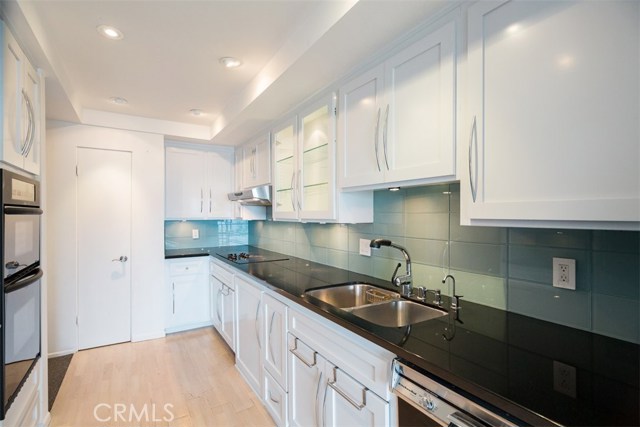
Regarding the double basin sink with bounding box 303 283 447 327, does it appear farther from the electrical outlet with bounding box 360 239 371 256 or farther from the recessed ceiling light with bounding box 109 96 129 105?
the recessed ceiling light with bounding box 109 96 129 105

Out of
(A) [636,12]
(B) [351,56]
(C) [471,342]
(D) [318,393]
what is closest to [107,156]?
(B) [351,56]

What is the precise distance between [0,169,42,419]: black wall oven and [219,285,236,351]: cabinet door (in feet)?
4.23

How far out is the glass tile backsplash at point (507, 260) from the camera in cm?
103

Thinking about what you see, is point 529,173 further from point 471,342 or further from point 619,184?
point 471,342

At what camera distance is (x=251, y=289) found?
7.48 ft

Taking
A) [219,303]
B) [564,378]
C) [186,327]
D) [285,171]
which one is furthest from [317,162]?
[186,327]

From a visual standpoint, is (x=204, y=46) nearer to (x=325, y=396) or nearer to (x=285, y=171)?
(x=285, y=171)

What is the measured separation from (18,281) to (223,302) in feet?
5.80

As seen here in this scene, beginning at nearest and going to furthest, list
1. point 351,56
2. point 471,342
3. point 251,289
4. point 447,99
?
point 471,342, point 447,99, point 351,56, point 251,289

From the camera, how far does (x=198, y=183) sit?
12.2 ft

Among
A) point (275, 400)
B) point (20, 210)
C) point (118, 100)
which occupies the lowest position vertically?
point (275, 400)

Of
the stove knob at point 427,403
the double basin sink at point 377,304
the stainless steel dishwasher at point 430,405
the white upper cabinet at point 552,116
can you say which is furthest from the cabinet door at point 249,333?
the white upper cabinet at point 552,116

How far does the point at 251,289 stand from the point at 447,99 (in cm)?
179

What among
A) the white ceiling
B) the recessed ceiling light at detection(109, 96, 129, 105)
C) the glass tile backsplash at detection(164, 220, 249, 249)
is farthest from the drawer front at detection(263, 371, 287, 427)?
the recessed ceiling light at detection(109, 96, 129, 105)
